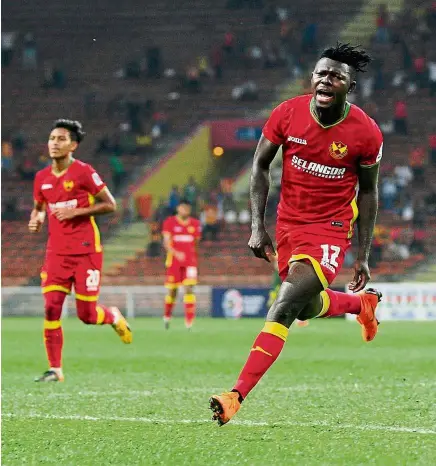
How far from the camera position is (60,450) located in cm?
607

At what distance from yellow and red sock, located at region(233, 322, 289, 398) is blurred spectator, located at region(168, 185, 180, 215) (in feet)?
75.9

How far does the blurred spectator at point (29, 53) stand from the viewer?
36.2 meters

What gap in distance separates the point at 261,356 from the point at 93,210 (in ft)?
13.9

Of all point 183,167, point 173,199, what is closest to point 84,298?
point 173,199

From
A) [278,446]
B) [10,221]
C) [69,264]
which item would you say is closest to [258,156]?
[278,446]

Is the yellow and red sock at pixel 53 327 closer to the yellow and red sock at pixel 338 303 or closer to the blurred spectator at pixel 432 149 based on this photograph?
the yellow and red sock at pixel 338 303

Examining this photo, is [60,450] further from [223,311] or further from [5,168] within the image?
[5,168]

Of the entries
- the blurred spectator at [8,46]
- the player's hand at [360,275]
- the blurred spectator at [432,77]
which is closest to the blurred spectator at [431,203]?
the blurred spectator at [432,77]

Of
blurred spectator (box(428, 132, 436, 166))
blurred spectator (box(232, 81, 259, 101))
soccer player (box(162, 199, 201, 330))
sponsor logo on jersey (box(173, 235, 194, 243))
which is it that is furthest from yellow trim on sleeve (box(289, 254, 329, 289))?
blurred spectator (box(232, 81, 259, 101))

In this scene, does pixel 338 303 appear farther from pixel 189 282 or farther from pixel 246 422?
pixel 189 282

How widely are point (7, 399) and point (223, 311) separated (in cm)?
1723

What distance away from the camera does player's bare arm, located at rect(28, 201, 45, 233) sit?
1058cm

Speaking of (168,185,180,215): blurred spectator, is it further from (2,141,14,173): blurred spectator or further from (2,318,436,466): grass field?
(2,318,436,466): grass field

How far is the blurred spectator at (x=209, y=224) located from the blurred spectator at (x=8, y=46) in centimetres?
995
